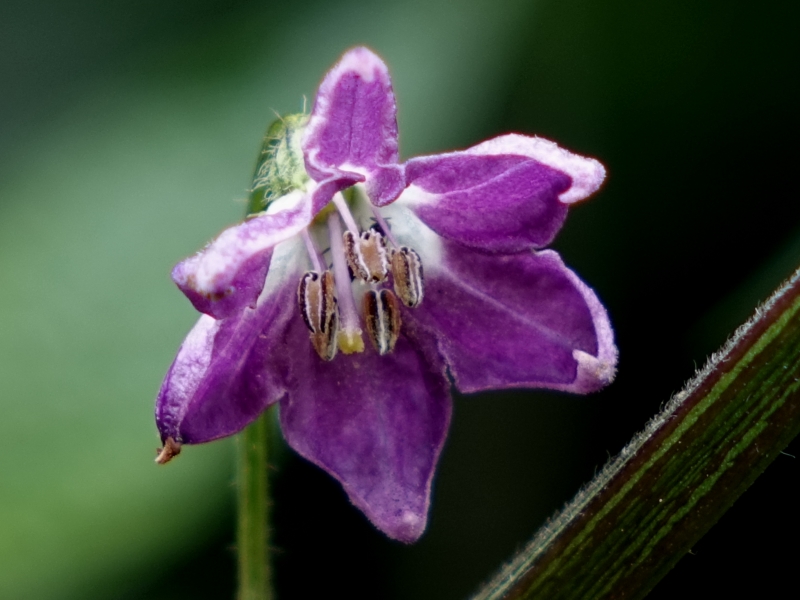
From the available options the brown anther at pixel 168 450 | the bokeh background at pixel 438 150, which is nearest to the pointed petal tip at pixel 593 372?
the brown anther at pixel 168 450

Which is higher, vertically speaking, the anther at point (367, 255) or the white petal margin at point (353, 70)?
the white petal margin at point (353, 70)

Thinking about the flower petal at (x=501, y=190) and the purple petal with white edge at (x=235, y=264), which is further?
the flower petal at (x=501, y=190)

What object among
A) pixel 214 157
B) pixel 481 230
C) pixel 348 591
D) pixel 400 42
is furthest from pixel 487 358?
pixel 400 42

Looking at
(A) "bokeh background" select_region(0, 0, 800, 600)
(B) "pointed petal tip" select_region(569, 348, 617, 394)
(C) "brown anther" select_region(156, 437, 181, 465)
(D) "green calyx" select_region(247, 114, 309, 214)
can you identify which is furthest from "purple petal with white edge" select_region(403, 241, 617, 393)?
(A) "bokeh background" select_region(0, 0, 800, 600)

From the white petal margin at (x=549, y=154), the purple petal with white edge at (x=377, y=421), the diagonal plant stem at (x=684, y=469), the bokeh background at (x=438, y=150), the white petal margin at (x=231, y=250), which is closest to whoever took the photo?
the diagonal plant stem at (x=684, y=469)

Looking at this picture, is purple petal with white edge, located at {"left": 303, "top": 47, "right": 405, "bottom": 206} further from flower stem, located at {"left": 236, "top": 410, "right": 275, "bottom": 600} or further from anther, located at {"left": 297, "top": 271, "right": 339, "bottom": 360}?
flower stem, located at {"left": 236, "top": 410, "right": 275, "bottom": 600}

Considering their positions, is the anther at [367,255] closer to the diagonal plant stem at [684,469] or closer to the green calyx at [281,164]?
the green calyx at [281,164]

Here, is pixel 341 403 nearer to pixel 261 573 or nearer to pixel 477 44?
pixel 261 573

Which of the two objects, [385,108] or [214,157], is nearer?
[385,108]
